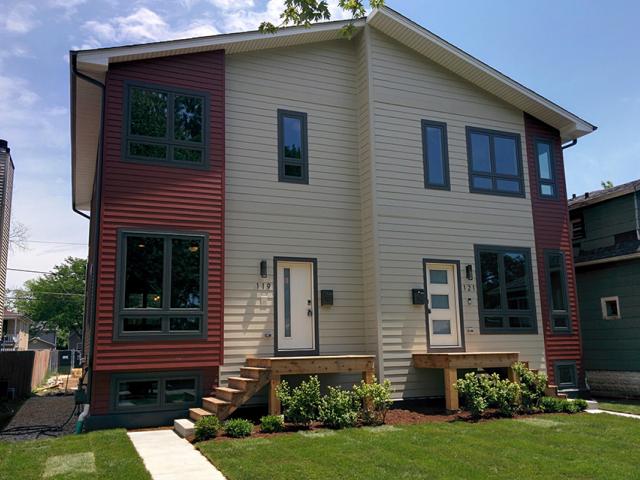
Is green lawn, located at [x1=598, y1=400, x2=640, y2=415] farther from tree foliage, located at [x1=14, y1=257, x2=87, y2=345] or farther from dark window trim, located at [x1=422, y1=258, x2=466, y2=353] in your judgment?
tree foliage, located at [x1=14, y1=257, x2=87, y2=345]

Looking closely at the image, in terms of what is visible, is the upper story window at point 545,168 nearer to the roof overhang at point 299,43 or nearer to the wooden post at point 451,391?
the roof overhang at point 299,43

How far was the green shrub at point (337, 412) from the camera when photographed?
847 centimetres

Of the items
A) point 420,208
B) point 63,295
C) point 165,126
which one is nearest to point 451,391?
point 420,208

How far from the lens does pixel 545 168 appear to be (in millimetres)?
13078

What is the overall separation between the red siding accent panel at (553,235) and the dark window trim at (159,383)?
711 cm

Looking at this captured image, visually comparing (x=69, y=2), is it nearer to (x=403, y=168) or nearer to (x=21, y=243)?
(x=403, y=168)

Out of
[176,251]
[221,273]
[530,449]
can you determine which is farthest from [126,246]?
[530,449]

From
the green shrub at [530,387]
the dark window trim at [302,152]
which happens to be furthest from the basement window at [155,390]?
the green shrub at [530,387]

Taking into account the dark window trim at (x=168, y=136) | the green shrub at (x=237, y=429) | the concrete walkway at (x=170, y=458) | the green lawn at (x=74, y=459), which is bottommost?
the concrete walkway at (x=170, y=458)

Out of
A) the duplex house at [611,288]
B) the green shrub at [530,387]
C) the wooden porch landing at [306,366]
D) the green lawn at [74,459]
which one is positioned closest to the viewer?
the green lawn at [74,459]

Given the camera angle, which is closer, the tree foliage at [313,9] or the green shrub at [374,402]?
the tree foliage at [313,9]

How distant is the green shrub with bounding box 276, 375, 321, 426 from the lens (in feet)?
27.7

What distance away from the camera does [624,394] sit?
12531 millimetres

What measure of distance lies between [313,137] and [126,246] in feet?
13.5
